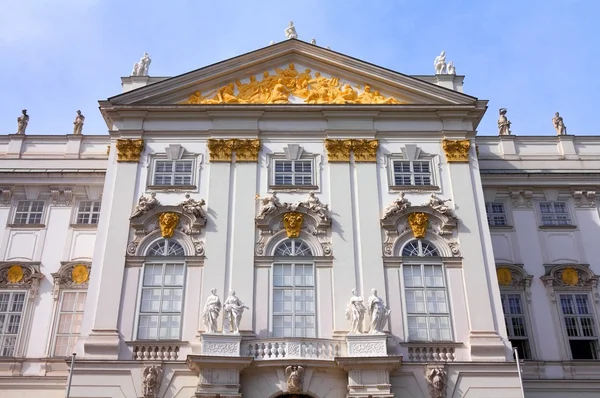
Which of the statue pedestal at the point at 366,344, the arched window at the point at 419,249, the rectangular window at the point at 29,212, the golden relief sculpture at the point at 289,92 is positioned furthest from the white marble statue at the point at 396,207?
the rectangular window at the point at 29,212

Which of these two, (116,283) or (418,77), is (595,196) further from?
(116,283)

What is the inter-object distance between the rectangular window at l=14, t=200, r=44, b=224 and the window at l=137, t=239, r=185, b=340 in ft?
21.3

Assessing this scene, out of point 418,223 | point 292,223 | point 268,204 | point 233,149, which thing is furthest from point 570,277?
point 233,149

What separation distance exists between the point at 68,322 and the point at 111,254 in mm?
3841

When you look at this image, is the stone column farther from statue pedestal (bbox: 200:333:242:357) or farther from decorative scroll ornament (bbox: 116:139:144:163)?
statue pedestal (bbox: 200:333:242:357)

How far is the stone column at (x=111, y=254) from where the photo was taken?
21.1 meters

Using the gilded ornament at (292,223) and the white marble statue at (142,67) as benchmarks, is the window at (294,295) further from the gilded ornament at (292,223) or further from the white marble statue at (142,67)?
the white marble statue at (142,67)

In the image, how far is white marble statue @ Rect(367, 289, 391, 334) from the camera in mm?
20719

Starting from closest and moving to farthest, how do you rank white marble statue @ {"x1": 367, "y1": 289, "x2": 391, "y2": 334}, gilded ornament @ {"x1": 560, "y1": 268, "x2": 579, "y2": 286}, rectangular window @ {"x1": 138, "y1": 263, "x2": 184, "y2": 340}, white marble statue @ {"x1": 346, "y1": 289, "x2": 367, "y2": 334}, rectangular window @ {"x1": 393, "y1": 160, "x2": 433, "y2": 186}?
white marble statue @ {"x1": 367, "y1": 289, "x2": 391, "y2": 334} → white marble statue @ {"x1": 346, "y1": 289, "x2": 367, "y2": 334} → rectangular window @ {"x1": 138, "y1": 263, "x2": 184, "y2": 340} → rectangular window @ {"x1": 393, "y1": 160, "x2": 433, "y2": 186} → gilded ornament @ {"x1": 560, "y1": 268, "x2": 579, "y2": 286}

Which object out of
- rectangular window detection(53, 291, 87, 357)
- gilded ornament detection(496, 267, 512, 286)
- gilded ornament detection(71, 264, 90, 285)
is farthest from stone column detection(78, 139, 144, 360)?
gilded ornament detection(496, 267, 512, 286)

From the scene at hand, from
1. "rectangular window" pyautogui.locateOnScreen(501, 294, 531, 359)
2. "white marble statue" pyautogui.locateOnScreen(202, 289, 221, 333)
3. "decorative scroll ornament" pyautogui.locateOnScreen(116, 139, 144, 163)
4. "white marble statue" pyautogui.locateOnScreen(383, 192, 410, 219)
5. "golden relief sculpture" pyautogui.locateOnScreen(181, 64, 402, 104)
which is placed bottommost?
"white marble statue" pyautogui.locateOnScreen(202, 289, 221, 333)

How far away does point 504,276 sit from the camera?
84.4 feet

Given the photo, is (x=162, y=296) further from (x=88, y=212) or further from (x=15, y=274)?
(x=15, y=274)

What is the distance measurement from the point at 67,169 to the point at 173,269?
818 cm
